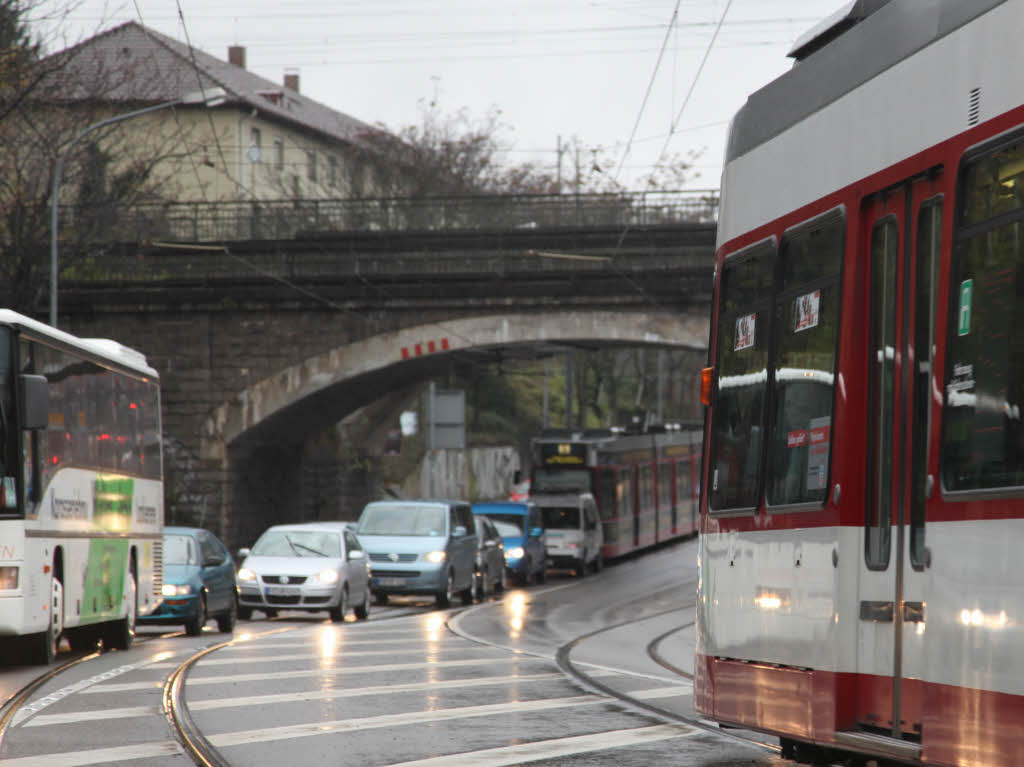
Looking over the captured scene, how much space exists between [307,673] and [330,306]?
26551mm

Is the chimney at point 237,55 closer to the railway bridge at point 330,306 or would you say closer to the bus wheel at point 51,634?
the railway bridge at point 330,306

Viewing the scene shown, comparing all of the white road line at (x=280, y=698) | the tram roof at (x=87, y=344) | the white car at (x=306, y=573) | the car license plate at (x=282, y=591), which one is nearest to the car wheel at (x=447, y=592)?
the white car at (x=306, y=573)

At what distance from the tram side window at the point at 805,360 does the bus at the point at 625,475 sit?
31029mm

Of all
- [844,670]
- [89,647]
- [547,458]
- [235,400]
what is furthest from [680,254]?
[844,670]

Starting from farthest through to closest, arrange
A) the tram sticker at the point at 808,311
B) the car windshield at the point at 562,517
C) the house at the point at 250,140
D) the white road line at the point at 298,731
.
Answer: the house at the point at 250,140, the car windshield at the point at 562,517, the white road line at the point at 298,731, the tram sticker at the point at 808,311

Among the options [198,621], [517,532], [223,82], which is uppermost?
[223,82]

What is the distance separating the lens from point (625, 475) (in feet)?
136

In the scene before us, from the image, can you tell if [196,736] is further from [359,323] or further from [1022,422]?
[359,323]

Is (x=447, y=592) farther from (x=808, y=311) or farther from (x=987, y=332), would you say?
(x=987, y=332)

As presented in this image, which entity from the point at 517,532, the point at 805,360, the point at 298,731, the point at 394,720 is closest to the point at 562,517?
the point at 517,532

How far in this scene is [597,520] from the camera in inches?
1559

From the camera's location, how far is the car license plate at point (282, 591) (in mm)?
23375

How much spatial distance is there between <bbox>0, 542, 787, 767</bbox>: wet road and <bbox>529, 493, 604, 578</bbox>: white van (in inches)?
614

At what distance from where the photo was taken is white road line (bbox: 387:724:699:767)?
29.7ft
